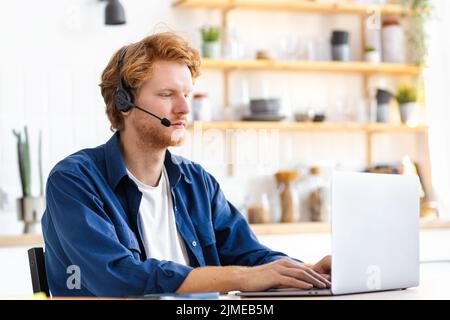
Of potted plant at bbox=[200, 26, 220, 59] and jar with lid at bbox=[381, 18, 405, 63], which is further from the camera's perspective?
jar with lid at bbox=[381, 18, 405, 63]

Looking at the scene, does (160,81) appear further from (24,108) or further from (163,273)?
(24,108)

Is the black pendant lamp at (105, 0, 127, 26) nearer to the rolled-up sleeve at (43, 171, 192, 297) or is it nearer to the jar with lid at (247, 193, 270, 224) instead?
the jar with lid at (247, 193, 270, 224)

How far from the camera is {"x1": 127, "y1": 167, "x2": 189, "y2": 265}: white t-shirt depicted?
2.41 metres

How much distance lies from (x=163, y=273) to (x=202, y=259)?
1.46 feet

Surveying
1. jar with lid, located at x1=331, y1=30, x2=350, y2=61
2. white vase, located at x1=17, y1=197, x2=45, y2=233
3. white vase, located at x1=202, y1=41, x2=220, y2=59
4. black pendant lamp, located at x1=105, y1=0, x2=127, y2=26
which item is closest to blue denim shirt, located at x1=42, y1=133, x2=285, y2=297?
white vase, located at x1=17, y1=197, x2=45, y2=233

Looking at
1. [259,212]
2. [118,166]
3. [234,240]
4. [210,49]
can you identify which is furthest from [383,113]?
[118,166]

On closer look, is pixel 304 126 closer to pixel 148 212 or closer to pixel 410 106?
pixel 410 106

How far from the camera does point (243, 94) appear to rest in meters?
5.35

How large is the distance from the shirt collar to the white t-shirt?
0.05 meters

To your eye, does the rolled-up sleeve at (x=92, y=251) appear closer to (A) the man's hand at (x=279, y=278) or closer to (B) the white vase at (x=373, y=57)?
(A) the man's hand at (x=279, y=278)

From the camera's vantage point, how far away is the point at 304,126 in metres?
5.27

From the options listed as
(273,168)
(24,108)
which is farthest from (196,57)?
(273,168)

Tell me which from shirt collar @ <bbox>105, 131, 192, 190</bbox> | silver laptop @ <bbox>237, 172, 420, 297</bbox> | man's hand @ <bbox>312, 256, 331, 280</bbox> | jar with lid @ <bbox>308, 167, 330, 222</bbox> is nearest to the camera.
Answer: silver laptop @ <bbox>237, 172, 420, 297</bbox>

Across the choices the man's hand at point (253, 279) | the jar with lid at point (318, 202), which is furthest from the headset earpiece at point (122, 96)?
the jar with lid at point (318, 202)
